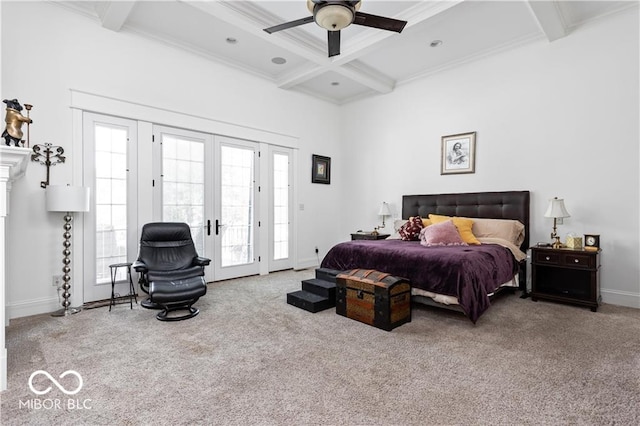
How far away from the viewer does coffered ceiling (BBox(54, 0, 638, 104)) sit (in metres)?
3.80

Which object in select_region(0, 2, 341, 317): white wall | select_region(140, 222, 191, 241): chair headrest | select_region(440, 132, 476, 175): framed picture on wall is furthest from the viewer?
select_region(440, 132, 476, 175): framed picture on wall

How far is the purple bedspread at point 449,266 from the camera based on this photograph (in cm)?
325

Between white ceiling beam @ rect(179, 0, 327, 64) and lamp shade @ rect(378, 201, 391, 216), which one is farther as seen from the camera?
lamp shade @ rect(378, 201, 391, 216)

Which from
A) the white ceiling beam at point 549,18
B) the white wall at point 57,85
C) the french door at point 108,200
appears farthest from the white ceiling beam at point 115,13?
the white ceiling beam at point 549,18

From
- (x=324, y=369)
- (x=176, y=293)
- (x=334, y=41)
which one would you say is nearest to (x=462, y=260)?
(x=324, y=369)

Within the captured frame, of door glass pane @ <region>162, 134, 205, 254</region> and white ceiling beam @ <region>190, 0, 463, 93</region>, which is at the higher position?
white ceiling beam @ <region>190, 0, 463, 93</region>

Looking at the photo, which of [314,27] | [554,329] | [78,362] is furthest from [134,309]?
[554,329]

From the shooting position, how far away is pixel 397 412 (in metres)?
1.88

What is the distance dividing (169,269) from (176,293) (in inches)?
32.5

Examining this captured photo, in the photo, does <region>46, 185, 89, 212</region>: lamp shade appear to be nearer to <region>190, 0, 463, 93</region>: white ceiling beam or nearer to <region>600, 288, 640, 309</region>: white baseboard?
<region>190, 0, 463, 93</region>: white ceiling beam

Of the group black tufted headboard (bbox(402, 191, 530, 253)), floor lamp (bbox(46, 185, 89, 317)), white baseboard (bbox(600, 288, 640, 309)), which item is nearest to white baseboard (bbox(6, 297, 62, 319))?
floor lamp (bbox(46, 185, 89, 317))

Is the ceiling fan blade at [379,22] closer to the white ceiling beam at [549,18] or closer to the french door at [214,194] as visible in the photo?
the white ceiling beam at [549,18]

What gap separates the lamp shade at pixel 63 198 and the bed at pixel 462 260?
2.91 metres

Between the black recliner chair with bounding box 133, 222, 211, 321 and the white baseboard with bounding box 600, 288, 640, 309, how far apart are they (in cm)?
469
